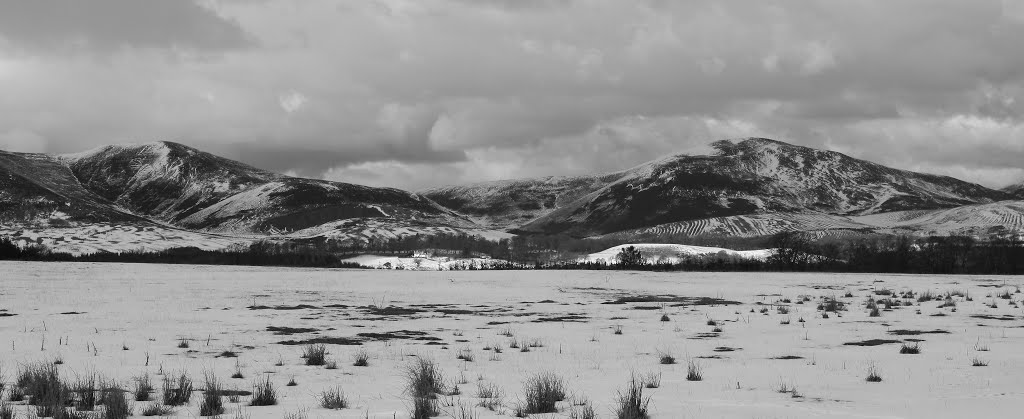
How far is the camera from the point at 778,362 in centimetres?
1798

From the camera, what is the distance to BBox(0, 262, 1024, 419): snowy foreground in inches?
508

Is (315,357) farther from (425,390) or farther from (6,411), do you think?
(6,411)

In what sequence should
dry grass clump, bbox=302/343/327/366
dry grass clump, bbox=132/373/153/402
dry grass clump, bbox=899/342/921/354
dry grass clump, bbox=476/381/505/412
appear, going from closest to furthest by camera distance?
dry grass clump, bbox=476/381/505/412, dry grass clump, bbox=132/373/153/402, dry grass clump, bbox=302/343/327/366, dry grass clump, bbox=899/342/921/354

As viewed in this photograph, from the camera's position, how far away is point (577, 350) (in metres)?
21.3

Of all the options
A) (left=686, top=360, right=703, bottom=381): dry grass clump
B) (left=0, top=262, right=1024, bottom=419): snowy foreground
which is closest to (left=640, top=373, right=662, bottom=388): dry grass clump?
(left=0, top=262, right=1024, bottom=419): snowy foreground

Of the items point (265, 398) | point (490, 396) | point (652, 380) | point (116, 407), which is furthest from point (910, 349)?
point (116, 407)

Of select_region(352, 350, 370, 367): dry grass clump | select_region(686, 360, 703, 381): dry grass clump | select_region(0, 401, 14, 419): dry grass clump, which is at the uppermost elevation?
select_region(686, 360, 703, 381): dry grass clump

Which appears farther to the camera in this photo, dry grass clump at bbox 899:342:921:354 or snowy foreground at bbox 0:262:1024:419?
dry grass clump at bbox 899:342:921:354

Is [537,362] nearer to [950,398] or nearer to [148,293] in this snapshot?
[950,398]

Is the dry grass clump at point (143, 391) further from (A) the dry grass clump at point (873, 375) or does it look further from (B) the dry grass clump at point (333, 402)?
(A) the dry grass clump at point (873, 375)

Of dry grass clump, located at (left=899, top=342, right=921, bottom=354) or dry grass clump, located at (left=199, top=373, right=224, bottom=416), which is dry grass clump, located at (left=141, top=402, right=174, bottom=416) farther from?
dry grass clump, located at (left=899, top=342, right=921, bottom=354)

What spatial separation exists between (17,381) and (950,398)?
16.3 meters

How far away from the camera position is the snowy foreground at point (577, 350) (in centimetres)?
1291

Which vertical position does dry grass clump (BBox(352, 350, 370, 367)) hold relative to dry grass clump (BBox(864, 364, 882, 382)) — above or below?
below
